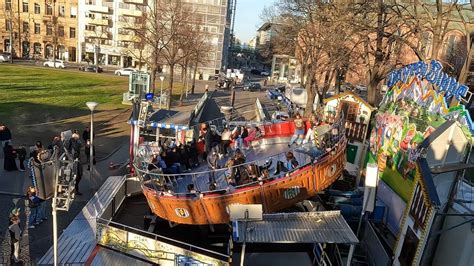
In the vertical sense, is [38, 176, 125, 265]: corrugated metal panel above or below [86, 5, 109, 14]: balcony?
below

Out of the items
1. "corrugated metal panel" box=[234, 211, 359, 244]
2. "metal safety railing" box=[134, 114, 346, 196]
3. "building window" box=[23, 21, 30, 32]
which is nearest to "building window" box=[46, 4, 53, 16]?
"building window" box=[23, 21, 30, 32]

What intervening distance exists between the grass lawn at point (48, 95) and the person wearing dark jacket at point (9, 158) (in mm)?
10096

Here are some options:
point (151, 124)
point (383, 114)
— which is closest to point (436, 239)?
point (383, 114)

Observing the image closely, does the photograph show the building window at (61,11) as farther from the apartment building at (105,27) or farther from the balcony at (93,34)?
the balcony at (93,34)

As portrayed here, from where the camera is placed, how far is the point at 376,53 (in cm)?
2320

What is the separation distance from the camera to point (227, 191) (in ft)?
38.9

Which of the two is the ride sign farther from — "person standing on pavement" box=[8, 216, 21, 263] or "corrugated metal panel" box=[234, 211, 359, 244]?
"person standing on pavement" box=[8, 216, 21, 263]

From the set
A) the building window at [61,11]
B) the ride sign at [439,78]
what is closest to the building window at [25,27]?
the building window at [61,11]

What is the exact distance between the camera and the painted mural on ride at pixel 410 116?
42.9 feet

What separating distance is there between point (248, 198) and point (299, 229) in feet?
6.72

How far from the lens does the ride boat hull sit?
1188cm

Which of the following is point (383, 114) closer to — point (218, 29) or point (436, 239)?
point (436, 239)

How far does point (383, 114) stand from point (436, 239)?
281 inches

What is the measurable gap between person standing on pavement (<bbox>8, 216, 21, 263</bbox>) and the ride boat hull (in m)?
3.71
